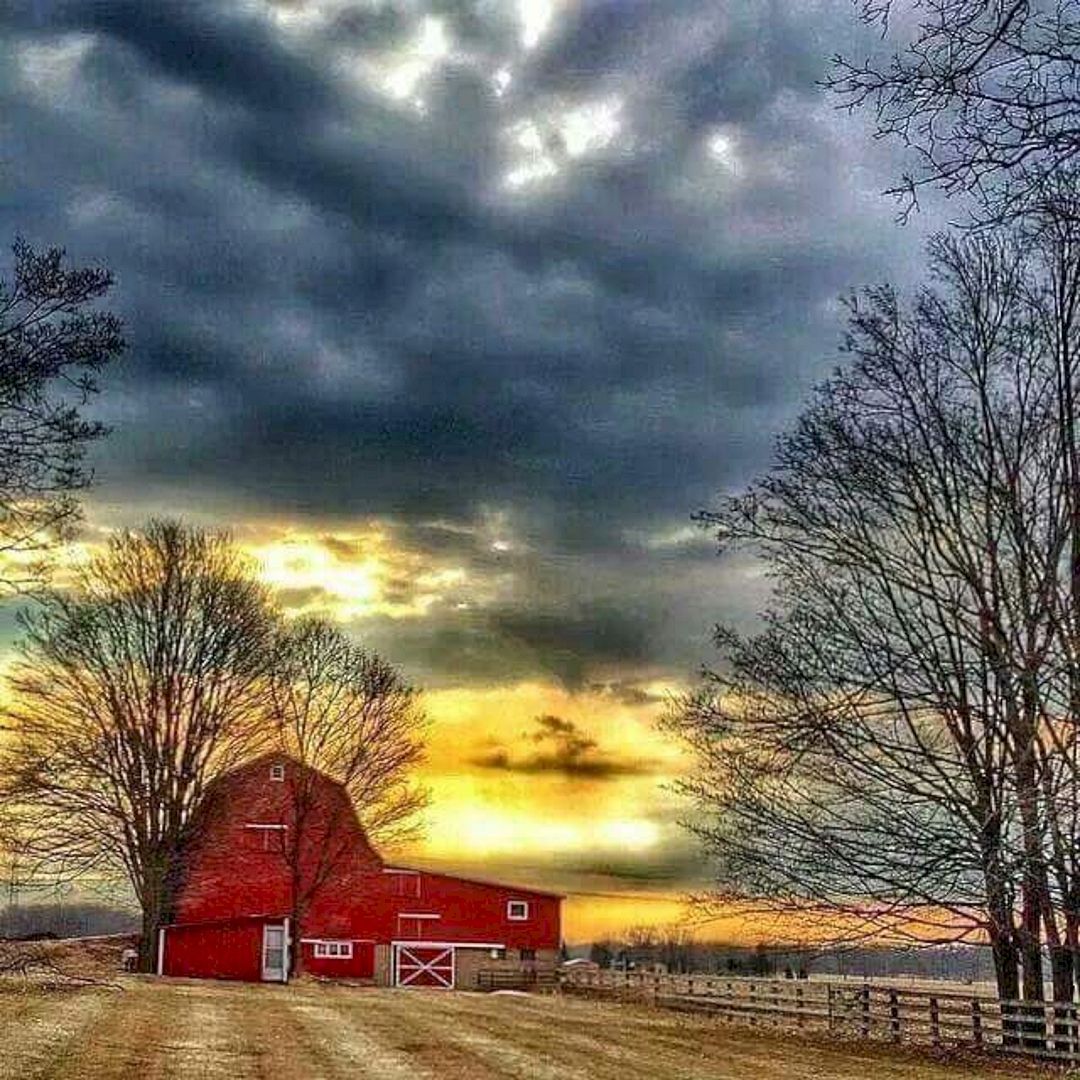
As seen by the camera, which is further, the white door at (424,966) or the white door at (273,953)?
the white door at (424,966)

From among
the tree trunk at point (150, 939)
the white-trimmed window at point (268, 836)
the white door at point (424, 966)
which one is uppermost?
the white-trimmed window at point (268, 836)

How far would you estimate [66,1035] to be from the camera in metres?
18.7

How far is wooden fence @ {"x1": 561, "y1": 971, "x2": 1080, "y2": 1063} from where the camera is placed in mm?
21266

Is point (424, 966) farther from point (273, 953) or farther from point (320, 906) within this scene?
point (273, 953)

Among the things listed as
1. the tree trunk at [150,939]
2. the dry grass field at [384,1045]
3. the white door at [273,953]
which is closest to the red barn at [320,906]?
the white door at [273,953]

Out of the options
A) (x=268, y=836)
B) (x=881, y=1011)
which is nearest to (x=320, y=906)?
(x=268, y=836)

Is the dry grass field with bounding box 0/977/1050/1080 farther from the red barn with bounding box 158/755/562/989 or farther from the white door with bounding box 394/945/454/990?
the white door with bounding box 394/945/454/990

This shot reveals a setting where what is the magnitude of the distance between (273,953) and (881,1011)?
2218 cm

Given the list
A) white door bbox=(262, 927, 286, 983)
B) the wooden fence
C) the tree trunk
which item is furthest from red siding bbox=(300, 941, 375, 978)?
the wooden fence

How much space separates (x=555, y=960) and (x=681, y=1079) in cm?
3430

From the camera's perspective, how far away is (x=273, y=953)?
4259 centimetres

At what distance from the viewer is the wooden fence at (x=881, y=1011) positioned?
2127 cm

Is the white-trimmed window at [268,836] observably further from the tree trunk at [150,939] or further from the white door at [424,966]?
the tree trunk at [150,939]

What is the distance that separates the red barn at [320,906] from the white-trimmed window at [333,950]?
3 centimetres
